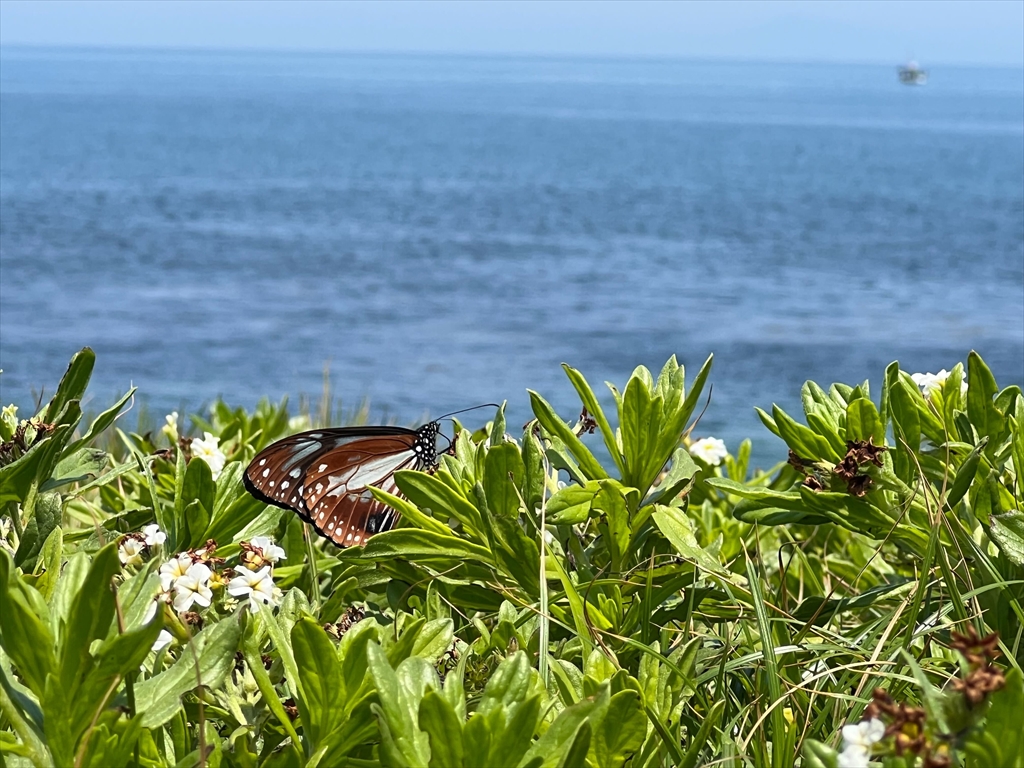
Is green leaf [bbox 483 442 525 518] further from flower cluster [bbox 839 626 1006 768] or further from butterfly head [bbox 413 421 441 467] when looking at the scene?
flower cluster [bbox 839 626 1006 768]

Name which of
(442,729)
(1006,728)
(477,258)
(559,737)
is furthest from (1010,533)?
(477,258)


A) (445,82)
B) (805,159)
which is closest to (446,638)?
(805,159)

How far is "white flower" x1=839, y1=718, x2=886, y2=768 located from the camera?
1124 millimetres

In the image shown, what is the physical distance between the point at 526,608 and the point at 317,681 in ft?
1.87

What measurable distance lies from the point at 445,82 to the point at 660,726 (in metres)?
186

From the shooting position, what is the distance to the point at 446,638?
1609 mm

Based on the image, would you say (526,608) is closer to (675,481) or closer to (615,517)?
(615,517)

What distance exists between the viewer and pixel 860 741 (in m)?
1.16

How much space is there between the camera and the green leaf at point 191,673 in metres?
1.37

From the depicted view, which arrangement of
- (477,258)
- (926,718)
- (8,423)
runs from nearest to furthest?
(926,718) < (8,423) < (477,258)

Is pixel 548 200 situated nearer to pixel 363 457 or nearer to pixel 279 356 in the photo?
pixel 279 356

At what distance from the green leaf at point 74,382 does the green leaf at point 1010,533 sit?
1418 millimetres

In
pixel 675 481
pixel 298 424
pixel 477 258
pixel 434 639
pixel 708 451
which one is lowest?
pixel 477 258

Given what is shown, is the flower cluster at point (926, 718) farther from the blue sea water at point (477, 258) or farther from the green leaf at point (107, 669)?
the blue sea water at point (477, 258)
